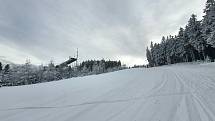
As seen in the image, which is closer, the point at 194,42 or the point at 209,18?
the point at 209,18

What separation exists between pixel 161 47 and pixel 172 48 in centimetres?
1688

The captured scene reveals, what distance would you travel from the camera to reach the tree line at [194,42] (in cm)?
4627

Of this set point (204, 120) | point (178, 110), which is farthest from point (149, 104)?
point (204, 120)

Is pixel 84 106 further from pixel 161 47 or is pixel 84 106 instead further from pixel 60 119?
pixel 161 47

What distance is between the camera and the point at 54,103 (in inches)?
384

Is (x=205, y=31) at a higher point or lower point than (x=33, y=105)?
higher

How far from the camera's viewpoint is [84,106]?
884 centimetres

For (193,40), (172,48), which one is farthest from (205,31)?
(172,48)

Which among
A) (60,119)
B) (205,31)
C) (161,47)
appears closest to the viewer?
(60,119)

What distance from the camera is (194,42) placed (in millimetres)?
61719

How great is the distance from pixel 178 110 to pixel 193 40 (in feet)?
195

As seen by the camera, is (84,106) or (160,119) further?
(84,106)

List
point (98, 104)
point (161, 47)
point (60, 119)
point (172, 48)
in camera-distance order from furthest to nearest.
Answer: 1. point (161, 47)
2. point (172, 48)
3. point (98, 104)
4. point (60, 119)

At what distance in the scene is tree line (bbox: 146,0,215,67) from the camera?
46.3 metres
